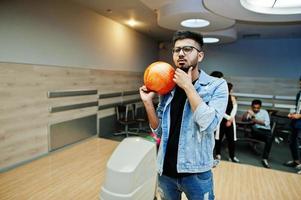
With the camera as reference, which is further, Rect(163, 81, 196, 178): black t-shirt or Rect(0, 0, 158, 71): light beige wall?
Rect(0, 0, 158, 71): light beige wall

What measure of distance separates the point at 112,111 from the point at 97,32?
188cm

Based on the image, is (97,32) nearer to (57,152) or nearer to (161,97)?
(57,152)

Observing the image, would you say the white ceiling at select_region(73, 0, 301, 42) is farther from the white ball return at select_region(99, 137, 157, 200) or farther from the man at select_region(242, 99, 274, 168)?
the white ball return at select_region(99, 137, 157, 200)

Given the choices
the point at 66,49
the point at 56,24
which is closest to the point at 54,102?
the point at 66,49

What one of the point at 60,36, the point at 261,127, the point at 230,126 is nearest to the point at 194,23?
the point at 230,126

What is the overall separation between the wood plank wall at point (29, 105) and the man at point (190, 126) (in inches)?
103

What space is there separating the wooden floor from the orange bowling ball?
1782mm

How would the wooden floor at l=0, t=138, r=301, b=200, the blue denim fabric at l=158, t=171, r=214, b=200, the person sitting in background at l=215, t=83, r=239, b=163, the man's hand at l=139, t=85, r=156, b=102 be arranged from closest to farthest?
the blue denim fabric at l=158, t=171, r=214, b=200 → the man's hand at l=139, t=85, r=156, b=102 → the wooden floor at l=0, t=138, r=301, b=200 → the person sitting in background at l=215, t=83, r=239, b=163

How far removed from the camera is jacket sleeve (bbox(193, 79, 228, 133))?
0.94m

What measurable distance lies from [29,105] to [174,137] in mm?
2793

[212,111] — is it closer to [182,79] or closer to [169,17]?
[182,79]

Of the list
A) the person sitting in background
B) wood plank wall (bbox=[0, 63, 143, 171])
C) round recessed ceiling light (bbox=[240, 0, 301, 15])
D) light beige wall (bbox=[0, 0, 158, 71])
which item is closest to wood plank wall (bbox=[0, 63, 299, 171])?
wood plank wall (bbox=[0, 63, 143, 171])

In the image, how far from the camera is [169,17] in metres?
3.80

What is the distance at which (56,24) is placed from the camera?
11.7 feet
